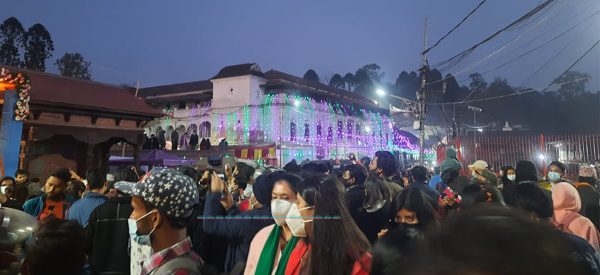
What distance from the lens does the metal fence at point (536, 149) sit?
14219 millimetres

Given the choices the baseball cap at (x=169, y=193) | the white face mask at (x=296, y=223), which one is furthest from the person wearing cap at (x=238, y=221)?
the baseball cap at (x=169, y=193)

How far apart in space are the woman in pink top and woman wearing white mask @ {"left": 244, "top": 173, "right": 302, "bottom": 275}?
8.67ft

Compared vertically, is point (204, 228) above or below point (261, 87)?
below

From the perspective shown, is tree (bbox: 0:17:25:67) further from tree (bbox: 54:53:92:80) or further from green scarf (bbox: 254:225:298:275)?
green scarf (bbox: 254:225:298:275)

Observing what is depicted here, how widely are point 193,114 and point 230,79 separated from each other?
576 centimetres

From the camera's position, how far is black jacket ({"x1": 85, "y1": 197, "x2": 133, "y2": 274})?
3396 mm

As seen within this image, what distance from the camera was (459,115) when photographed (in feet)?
159

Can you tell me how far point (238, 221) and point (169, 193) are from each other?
142cm

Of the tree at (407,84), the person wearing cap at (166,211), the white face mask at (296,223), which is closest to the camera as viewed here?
the person wearing cap at (166,211)

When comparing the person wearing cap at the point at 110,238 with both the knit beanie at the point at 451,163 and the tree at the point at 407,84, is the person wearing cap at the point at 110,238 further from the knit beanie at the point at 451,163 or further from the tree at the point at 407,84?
the tree at the point at 407,84

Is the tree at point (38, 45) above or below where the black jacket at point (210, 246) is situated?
above

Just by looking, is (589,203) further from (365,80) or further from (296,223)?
(365,80)

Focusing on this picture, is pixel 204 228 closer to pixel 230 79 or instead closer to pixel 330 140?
pixel 230 79

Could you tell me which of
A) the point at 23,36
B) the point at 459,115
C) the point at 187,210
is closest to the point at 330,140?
the point at 459,115
